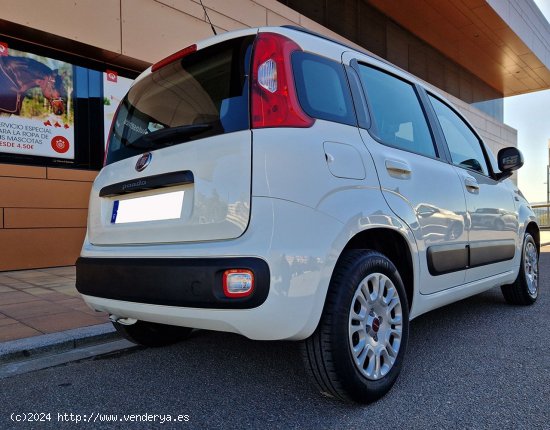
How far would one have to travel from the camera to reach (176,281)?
1.90 meters

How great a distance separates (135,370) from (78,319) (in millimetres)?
1265

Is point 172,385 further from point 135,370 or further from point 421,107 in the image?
point 421,107

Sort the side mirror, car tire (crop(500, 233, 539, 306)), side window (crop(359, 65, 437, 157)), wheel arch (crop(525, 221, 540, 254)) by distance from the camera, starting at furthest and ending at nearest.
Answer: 1. wheel arch (crop(525, 221, 540, 254))
2. car tire (crop(500, 233, 539, 306))
3. the side mirror
4. side window (crop(359, 65, 437, 157))

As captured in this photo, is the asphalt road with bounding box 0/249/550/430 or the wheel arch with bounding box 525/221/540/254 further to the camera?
the wheel arch with bounding box 525/221/540/254

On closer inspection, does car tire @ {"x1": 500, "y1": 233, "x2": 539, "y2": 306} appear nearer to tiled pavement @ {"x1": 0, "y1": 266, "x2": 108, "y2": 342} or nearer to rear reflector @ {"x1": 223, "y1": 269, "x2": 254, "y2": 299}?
rear reflector @ {"x1": 223, "y1": 269, "x2": 254, "y2": 299}

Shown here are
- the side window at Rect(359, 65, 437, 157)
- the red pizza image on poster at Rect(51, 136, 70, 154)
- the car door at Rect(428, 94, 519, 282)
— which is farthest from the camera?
the red pizza image on poster at Rect(51, 136, 70, 154)

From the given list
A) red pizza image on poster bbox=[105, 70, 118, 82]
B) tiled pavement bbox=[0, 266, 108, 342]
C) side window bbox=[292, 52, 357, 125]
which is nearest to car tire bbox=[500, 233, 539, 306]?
side window bbox=[292, 52, 357, 125]

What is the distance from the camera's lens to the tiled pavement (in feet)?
11.2

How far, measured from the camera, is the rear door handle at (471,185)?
318 centimetres

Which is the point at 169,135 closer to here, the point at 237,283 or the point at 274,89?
the point at 274,89

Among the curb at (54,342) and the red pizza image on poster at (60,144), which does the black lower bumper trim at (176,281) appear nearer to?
the curb at (54,342)

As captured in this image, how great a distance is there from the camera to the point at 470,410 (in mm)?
2062

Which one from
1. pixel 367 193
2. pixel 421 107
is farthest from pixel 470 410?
pixel 421 107

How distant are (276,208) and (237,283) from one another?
330 mm
